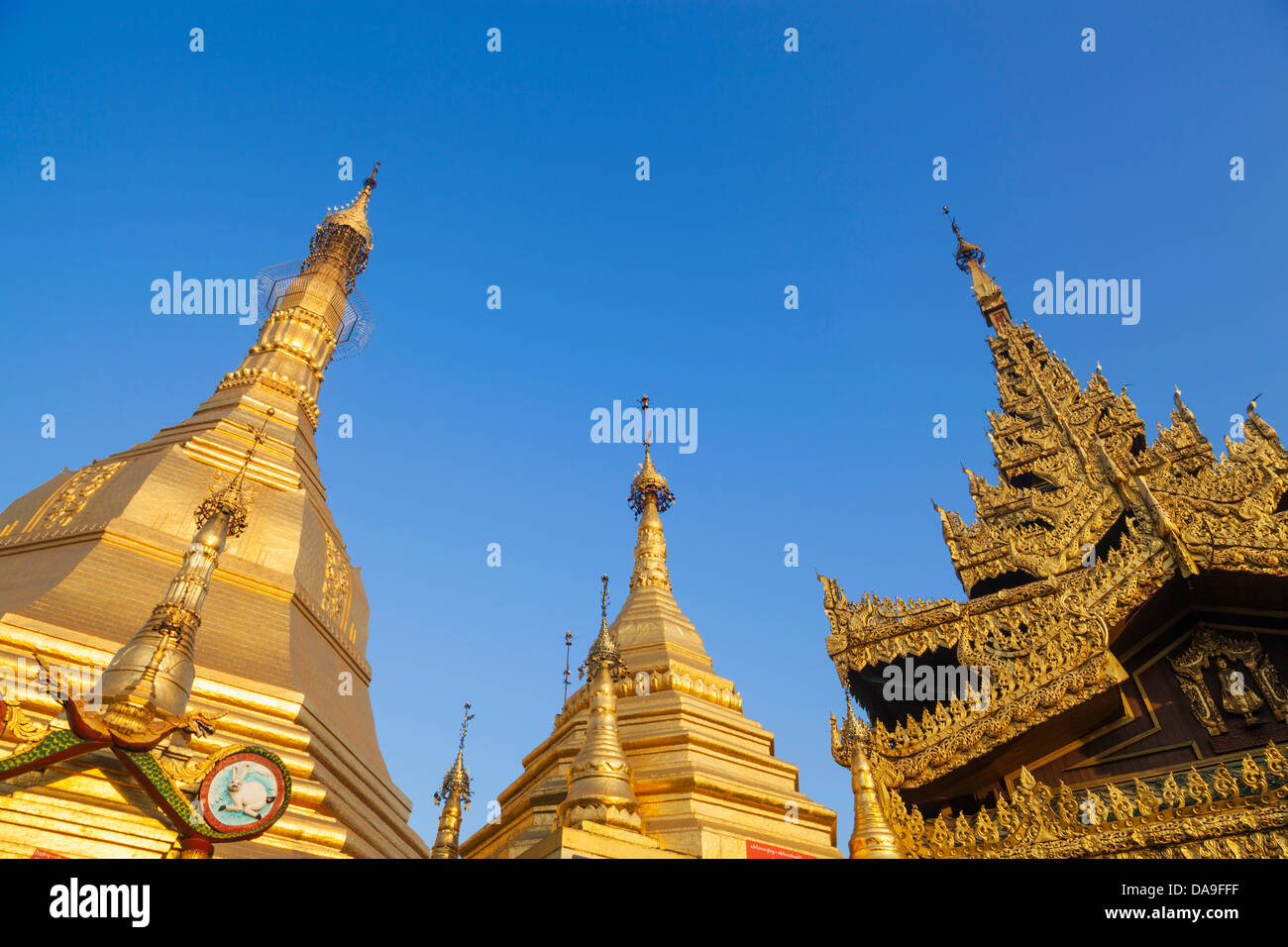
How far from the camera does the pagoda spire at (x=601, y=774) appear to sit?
29.5 feet

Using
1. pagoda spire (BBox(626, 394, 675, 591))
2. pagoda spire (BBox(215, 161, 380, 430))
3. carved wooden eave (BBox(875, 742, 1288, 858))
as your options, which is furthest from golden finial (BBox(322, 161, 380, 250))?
carved wooden eave (BBox(875, 742, 1288, 858))

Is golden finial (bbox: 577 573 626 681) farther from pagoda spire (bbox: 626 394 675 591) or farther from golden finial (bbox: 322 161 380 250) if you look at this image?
golden finial (bbox: 322 161 380 250)

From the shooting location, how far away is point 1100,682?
10672 millimetres

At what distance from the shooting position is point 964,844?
9.76 metres

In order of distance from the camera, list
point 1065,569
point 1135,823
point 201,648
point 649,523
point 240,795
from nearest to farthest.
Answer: point 240,795 < point 1135,823 < point 1065,569 < point 201,648 < point 649,523

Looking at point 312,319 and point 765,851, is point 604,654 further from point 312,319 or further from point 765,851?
point 312,319

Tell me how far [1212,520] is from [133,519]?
19.8 m

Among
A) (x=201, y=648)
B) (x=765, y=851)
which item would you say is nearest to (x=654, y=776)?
(x=765, y=851)

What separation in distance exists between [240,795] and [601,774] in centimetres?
419

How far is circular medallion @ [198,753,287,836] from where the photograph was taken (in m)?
8.98

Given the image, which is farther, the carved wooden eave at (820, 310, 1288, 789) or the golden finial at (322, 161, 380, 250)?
the golden finial at (322, 161, 380, 250)

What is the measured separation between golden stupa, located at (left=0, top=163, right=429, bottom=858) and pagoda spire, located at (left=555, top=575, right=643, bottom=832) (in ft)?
11.2
